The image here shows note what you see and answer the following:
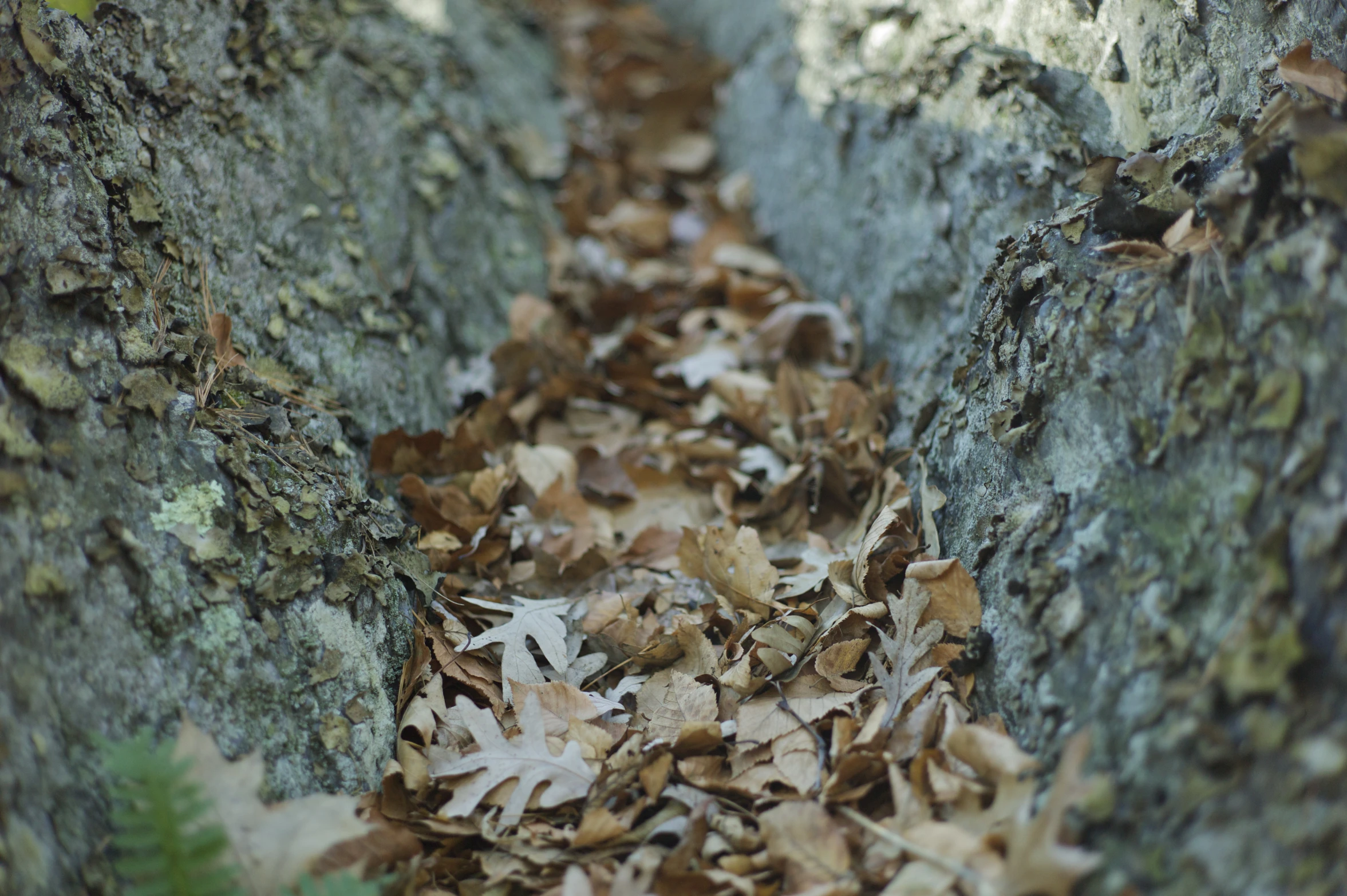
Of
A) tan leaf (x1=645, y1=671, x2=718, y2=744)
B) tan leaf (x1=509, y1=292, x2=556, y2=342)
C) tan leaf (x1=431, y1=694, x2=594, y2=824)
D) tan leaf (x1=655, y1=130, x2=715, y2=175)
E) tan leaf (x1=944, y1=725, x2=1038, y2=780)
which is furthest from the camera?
tan leaf (x1=655, y1=130, x2=715, y2=175)

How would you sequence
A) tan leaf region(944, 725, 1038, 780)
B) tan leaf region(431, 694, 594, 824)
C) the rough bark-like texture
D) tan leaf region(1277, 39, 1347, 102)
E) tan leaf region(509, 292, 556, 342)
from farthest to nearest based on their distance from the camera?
tan leaf region(509, 292, 556, 342), tan leaf region(431, 694, 594, 824), tan leaf region(1277, 39, 1347, 102), tan leaf region(944, 725, 1038, 780), the rough bark-like texture

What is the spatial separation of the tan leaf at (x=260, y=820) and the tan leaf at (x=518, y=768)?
22 cm

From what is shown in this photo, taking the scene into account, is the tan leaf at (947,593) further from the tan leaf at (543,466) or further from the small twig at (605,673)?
the tan leaf at (543,466)

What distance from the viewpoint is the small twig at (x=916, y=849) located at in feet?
4.31

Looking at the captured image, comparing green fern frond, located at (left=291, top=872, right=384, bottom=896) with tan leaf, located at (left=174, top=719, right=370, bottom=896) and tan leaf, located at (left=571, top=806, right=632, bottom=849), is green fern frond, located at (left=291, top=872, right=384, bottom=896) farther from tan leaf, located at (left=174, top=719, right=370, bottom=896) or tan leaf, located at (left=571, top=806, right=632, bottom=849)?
tan leaf, located at (left=571, top=806, right=632, bottom=849)

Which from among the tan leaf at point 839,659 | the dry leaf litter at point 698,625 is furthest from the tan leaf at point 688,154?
the tan leaf at point 839,659

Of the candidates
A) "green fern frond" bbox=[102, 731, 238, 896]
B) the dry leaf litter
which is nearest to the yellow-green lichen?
the dry leaf litter

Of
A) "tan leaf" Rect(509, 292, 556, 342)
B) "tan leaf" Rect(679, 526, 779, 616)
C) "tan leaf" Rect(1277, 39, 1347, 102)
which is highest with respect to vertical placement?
"tan leaf" Rect(1277, 39, 1347, 102)

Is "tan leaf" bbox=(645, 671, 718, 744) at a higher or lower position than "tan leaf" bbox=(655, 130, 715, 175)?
lower

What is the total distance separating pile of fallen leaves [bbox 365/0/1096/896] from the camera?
1476 mm

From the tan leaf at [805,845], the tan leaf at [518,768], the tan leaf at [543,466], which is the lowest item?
the tan leaf at [805,845]

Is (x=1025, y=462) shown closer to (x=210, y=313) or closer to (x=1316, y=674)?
(x=1316, y=674)

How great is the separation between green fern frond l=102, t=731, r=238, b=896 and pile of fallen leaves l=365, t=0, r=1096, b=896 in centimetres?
33

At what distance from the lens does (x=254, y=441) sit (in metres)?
1.86
